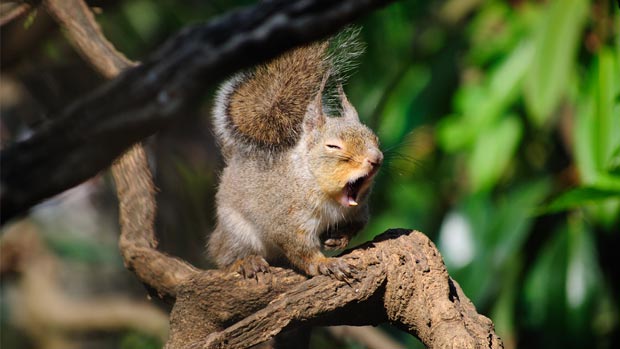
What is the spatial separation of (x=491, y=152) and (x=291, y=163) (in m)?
1.47

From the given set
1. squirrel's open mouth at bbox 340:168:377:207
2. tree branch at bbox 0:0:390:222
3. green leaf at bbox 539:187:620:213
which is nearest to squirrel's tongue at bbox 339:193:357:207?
squirrel's open mouth at bbox 340:168:377:207

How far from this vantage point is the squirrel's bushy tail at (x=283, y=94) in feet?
6.79

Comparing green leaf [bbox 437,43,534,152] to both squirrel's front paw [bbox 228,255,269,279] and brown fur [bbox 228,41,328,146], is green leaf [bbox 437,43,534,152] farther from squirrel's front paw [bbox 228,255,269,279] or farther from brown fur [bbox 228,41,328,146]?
squirrel's front paw [bbox 228,255,269,279]

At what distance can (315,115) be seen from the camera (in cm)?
205

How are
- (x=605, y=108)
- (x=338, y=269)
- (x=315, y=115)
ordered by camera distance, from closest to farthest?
(x=338, y=269), (x=315, y=115), (x=605, y=108)

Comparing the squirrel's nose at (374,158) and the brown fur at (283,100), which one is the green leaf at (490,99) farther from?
the squirrel's nose at (374,158)

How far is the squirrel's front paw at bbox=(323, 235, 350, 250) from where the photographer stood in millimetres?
2051

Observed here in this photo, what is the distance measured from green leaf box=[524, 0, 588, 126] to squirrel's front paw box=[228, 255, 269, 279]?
132cm

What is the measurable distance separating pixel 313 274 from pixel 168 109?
0.87m

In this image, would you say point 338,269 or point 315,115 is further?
point 315,115

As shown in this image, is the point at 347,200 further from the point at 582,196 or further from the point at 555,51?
the point at 555,51

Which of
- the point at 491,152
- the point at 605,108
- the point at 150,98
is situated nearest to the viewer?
the point at 150,98

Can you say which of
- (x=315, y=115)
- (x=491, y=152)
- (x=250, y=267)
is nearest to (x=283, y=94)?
(x=315, y=115)

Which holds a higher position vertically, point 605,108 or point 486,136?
point 486,136
